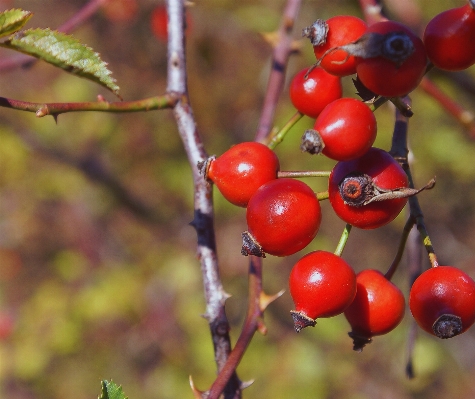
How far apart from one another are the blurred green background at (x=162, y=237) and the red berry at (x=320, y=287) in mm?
4093

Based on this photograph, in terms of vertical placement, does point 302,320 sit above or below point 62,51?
below

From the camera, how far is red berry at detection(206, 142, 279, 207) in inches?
53.1

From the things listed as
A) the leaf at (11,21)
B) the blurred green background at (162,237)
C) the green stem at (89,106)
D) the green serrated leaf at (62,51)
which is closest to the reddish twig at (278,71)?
the green stem at (89,106)

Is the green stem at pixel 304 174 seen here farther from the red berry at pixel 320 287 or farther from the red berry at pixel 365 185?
the red berry at pixel 320 287

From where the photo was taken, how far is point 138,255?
6.30 metres

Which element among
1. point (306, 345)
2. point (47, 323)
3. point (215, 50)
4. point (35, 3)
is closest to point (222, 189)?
point (306, 345)

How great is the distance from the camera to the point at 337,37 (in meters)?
1.31

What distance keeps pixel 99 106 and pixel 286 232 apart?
0.65 metres

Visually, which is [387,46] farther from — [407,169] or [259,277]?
[259,277]

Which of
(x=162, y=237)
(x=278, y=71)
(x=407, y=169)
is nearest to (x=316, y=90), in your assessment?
(x=407, y=169)

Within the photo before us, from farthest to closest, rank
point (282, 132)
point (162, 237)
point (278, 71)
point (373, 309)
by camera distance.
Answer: point (162, 237) < point (278, 71) < point (282, 132) < point (373, 309)

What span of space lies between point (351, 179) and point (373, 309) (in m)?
0.44

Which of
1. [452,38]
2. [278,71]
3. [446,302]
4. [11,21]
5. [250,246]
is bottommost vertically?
[446,302]

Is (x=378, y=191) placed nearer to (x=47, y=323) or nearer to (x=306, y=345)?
(x=306, y=345)
